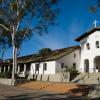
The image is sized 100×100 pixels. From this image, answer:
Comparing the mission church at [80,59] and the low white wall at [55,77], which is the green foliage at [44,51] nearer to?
the mission church at [80,59]

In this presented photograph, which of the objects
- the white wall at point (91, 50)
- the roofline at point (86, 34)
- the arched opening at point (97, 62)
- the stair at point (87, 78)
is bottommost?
the stair at point (87, 78)

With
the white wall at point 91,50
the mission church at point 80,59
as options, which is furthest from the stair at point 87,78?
the white wall at point 91,50

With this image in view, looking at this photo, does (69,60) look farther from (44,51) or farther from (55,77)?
(44,51)

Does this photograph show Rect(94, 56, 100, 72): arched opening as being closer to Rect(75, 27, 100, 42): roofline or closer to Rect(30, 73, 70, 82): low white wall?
Rect(75, 27, 100, 42): roofline

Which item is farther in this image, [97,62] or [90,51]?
[97,62]

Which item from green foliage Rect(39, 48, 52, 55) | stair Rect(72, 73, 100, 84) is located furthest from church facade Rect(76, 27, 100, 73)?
green foliage Rect(39, 48, 52, 55)

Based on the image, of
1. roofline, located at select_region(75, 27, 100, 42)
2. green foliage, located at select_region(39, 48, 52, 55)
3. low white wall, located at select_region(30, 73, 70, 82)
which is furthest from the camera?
green foliage, located at select_region(39, 48, 52, 55)

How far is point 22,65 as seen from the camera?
186 feet

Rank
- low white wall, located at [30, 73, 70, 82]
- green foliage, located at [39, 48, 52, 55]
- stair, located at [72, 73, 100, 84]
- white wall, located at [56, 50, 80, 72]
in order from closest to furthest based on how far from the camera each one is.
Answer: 1. stair, located at [72, 73, 100, 84]
2. low white wall, located at [30, 73, 70, 82]
3. white wall, located at [56, 50, 80, 72]
4. green foliage, located at [39, 48, 52, 55]

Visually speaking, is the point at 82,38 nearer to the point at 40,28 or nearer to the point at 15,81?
the point at 40,28

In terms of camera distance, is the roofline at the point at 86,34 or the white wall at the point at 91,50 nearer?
the white wall at the point at 91,50

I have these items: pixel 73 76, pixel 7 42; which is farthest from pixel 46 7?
pixel 7 42

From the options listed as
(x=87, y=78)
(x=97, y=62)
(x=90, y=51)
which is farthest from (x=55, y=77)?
(x=97, y=62)

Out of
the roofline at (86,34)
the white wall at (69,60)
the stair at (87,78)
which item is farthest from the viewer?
the white wall at (69,60)
